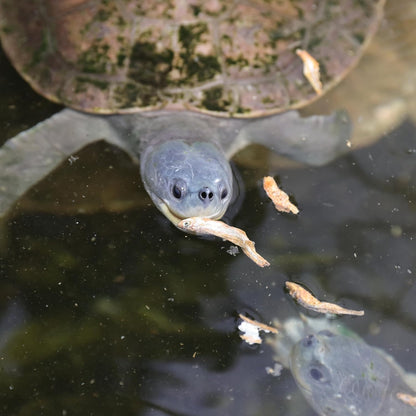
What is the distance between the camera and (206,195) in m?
2.21

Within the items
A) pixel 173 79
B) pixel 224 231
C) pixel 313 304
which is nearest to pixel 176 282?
pixel 224 231

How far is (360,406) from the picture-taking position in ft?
7.05

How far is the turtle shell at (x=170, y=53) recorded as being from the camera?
8.16 ft

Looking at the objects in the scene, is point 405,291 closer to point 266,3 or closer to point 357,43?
point 357,43

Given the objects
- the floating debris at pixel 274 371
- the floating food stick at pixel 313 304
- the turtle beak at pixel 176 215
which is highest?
the turtle beak at pixel 176 215

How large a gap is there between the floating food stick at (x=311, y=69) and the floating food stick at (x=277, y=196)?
20.3 inches

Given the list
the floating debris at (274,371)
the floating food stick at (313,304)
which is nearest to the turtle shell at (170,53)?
the floating food stick at (313,304)

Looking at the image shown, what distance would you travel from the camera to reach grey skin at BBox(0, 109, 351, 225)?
239 cm

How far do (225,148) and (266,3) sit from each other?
26.6 inches

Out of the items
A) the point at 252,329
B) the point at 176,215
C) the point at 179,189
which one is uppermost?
the point at 179,189

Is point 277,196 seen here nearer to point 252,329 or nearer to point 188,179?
point 188,179

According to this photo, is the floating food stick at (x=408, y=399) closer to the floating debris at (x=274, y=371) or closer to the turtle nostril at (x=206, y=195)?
the floating debris at (x=274, y=371)

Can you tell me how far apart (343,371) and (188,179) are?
0.95 metres

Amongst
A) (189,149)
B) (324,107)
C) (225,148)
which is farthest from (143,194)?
(324,107)
